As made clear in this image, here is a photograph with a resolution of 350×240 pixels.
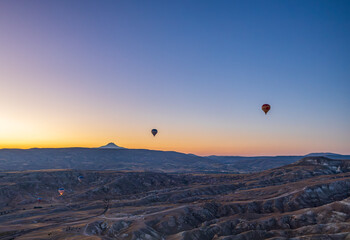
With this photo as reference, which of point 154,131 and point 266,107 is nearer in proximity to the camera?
point 266,107

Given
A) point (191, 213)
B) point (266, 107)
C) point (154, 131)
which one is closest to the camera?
point (191, 213)

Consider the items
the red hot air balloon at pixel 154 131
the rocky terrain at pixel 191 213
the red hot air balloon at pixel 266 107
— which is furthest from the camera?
the red hot air balloon at pixel 154 131

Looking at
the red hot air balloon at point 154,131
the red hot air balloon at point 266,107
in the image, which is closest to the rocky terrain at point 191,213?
the red hot air balloon at point 154,131

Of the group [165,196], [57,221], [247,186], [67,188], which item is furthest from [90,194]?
[247,186]

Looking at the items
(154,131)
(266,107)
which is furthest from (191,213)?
(154,131)

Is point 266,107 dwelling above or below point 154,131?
above

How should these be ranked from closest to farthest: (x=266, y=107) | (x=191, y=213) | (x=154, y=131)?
(x=191, y=213) < (x=266, y=107) < (x=154, y=131)

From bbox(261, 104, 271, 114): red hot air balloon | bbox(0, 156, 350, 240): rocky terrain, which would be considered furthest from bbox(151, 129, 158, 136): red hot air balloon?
bbox(261, 104, 271, 114): red hot air balloon

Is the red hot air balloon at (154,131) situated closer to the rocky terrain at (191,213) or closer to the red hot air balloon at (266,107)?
the rocky terrain at (191,213)

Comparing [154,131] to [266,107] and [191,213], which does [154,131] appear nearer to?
[191,213]

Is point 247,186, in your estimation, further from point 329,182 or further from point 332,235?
point 332,235

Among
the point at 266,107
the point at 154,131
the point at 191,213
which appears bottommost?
the point at 191,213
